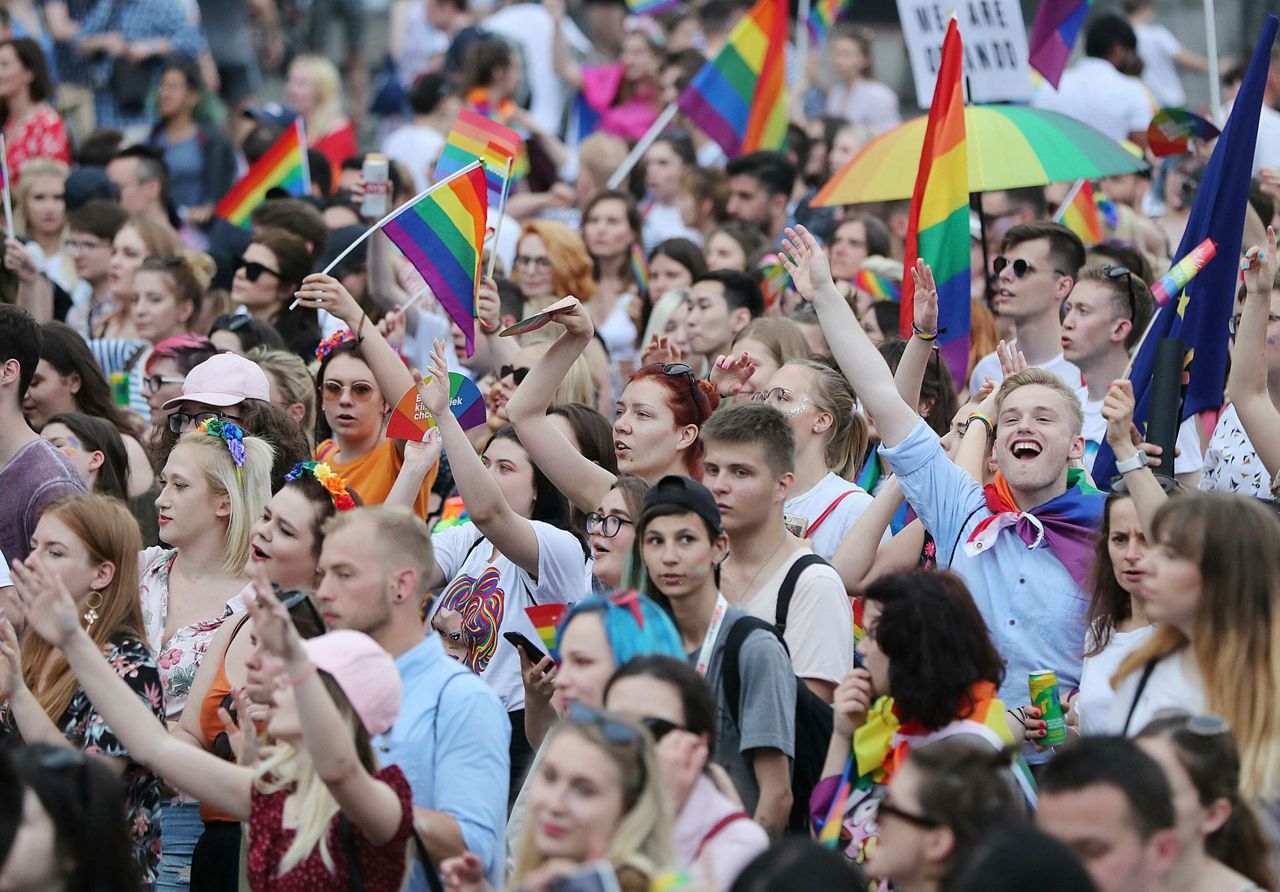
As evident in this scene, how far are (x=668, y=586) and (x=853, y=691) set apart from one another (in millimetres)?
606

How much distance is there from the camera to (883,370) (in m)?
5.81

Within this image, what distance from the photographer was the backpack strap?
17.7 feet

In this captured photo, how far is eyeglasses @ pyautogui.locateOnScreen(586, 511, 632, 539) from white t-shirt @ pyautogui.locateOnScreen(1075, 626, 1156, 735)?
1.41 meters

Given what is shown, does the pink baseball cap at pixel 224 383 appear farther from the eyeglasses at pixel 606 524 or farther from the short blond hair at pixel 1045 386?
the short blond hair at pixel 1045 386

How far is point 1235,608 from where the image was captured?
4527 millimetres

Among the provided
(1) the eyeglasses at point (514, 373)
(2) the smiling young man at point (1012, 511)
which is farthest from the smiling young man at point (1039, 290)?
(2) the smiling young man at point (1012, 511)

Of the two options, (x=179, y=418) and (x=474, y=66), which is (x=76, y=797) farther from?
(x=474, y=66)

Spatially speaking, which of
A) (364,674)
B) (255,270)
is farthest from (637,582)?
(255,270)

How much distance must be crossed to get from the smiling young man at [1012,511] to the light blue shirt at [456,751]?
5.60ft

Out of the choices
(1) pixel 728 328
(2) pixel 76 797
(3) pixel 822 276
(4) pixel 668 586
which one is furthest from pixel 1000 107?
(2) pixel 76 797

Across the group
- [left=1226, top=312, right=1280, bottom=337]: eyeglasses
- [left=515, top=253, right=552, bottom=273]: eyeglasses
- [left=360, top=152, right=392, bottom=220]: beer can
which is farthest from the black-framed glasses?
[left=515, top=253, right=552, bottom=273]: eyeglasses

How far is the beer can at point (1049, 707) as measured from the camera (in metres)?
5.24

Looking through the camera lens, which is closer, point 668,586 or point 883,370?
point 668,586

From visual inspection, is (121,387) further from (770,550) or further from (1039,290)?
(770,550)
